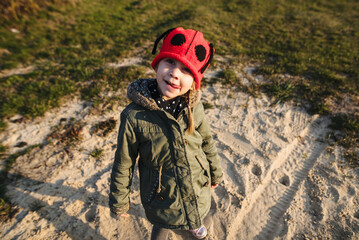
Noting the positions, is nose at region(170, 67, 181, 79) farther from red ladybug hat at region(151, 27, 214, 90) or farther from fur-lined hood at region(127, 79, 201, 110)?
fur-lined hood at region(127, 79, 201, 110)

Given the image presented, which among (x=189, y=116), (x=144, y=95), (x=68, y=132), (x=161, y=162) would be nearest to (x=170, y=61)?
(x=144, y=95)

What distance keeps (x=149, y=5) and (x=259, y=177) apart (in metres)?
11.1

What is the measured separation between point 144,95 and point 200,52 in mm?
660

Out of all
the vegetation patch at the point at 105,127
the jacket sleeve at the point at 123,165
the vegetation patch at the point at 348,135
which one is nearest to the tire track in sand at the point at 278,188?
the vegetation patch at the point at 348,135

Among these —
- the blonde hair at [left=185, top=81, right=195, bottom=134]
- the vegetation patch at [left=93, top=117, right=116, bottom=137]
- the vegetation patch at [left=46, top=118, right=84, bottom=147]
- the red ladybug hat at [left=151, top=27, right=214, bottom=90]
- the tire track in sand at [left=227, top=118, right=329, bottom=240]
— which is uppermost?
the red ladybug hat at [left=151, top=27, right=214, bottom=90]

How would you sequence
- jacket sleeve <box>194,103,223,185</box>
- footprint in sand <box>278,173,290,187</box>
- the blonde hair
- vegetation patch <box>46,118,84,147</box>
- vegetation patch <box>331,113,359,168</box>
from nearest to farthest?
the blonde hair, jacket sleeve <box>194,103,223,185</box>, footprint in sand <box>278,173,290,187</box>, vegetation patch <box>331,113,359,168</box>, vegetation patch <box>46,118,84,147</box>

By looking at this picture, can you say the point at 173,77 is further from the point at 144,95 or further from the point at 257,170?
the point at 257,170

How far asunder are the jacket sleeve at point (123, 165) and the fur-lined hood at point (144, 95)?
189 mm

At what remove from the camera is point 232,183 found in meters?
3.29

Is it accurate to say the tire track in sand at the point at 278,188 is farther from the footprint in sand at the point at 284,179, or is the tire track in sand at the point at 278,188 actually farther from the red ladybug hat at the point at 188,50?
the red ladybug hat at the point at 188,50

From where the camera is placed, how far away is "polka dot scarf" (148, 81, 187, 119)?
1.90 m

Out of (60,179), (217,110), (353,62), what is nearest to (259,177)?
(217,110)

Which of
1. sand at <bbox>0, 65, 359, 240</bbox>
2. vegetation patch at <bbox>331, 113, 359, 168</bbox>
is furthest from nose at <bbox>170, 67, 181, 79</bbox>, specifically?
vegetation patch at <bbox>331, 113, 359, 168</bbox>

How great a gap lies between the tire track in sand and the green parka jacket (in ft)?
3.93
